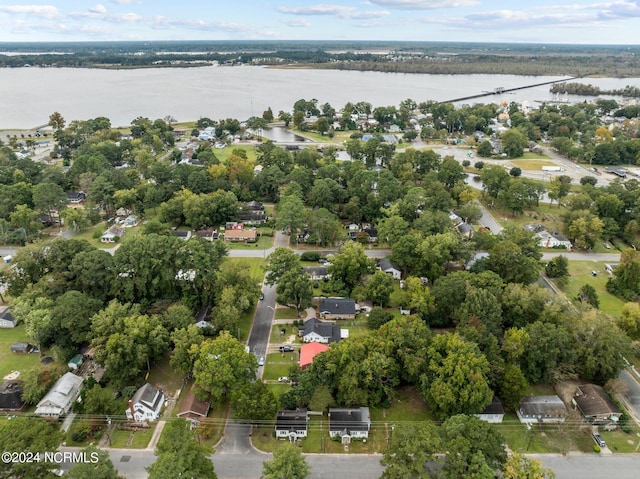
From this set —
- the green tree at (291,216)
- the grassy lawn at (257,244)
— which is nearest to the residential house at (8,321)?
the grassy lawn at (257,244)

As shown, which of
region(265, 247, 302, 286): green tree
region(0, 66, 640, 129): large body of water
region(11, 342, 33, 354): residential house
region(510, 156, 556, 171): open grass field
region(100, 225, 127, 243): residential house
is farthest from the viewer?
region(0, 66, 640, 129): large body of water

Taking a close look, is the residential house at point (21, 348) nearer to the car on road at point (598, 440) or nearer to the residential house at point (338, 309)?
the residential house at point (338, 309)

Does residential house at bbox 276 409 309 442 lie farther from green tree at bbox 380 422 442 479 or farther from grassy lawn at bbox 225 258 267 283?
grassy lawn at bbox 225 258 267 283

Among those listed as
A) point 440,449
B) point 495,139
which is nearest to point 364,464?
point 440,449

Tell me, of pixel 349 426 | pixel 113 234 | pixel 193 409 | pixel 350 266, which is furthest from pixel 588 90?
pixel 193 409

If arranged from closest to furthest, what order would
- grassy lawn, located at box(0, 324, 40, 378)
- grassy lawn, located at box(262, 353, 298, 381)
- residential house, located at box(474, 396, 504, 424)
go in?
1. residential house, located at box(474, 396, 504, 424)
2. grassy lawn, located at box(262, 353, 298, 381)
3. grassy lawn, located at box(0, 324, 40, 378)

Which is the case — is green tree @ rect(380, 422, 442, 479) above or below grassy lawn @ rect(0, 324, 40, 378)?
above

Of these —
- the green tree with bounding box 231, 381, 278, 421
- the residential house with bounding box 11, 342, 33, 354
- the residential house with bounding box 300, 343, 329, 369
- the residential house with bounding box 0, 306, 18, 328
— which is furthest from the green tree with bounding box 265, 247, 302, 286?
the residential house with bounding box 0, 306, 18, 328

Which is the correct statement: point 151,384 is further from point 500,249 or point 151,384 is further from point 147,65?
point 147,65
